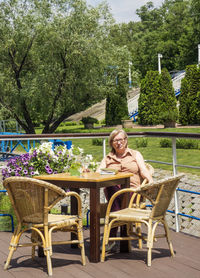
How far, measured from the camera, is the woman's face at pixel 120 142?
14.9ft

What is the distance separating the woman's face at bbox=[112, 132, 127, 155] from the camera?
14.9ft

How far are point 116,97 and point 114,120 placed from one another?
1.40 metres

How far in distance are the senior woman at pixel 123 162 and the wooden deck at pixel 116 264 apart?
48cm

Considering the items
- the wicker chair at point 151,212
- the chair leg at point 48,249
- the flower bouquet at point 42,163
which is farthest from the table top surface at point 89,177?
the flower bouquet at point 42,163

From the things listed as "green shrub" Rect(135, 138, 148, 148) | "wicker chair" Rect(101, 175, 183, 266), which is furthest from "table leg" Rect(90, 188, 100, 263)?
"green shrub" Rect(135, 138, 148, 148)

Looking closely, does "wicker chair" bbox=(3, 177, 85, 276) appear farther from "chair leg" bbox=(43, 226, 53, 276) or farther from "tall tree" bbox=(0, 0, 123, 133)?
"tall tree" bbox=(0, 0, 123, 133)

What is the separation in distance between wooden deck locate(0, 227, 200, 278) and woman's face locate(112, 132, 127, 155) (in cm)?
101

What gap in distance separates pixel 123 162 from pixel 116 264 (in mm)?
1112

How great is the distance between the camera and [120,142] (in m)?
4.55

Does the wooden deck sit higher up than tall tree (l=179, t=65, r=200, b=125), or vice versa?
tall tree (l=179, t=65, r=200, b=125)

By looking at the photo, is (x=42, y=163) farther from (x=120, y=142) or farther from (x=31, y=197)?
(x=31, y=197)

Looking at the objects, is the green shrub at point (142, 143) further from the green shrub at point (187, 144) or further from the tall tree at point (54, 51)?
the tall tree at point (54, 51)

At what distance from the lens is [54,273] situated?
3717mm

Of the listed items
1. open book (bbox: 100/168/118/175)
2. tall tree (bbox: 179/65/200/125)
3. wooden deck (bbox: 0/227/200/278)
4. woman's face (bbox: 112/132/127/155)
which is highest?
tall tree (bbox: 179/65/200/125)
